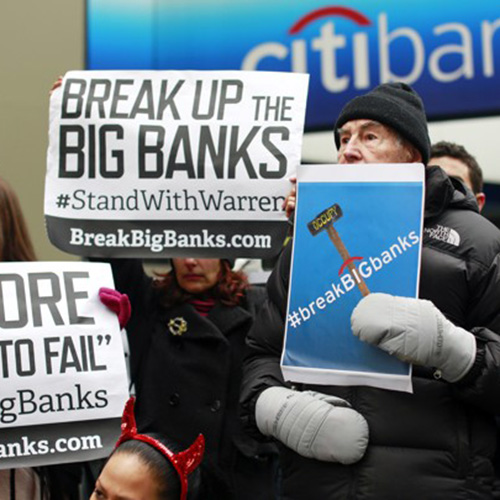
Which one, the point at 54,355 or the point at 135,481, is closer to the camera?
the point at 135,481

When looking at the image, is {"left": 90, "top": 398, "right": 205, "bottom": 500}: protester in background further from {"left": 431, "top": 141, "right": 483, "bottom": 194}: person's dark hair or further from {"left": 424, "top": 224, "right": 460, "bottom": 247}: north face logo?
{"left": 431, "top": 141, "right": 483, "bottom": 194}: person's dark hair

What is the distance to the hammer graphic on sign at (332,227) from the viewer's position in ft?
8.04

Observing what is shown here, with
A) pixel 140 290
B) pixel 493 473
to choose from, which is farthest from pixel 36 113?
pixel 493 473

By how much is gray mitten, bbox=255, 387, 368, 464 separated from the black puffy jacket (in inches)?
1.9

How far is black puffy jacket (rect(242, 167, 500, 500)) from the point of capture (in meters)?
2.31

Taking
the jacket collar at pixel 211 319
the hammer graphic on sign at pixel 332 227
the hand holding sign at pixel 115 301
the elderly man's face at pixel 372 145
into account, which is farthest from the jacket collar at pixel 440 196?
the jacket collar at pixel 211 319

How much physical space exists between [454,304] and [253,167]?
899 mm

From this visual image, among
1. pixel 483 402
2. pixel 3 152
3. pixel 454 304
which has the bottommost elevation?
pixel 3 152

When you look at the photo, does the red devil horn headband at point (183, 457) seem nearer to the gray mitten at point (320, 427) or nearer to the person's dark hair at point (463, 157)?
the gray mitten at point (320, 427)

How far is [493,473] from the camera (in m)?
2.34

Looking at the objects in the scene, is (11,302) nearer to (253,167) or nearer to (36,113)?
(253,167)

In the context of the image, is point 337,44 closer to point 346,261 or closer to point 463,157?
point 463,157

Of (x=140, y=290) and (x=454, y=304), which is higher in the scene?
(x=454, y=304)

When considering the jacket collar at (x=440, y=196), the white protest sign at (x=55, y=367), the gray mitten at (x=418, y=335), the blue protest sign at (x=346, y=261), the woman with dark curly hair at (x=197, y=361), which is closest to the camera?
the gray mitten at (x=418, y=335)
